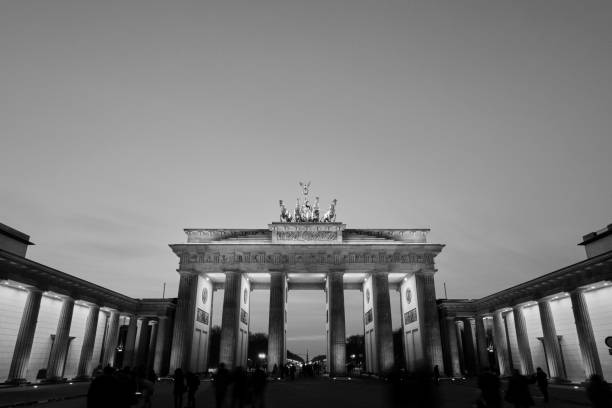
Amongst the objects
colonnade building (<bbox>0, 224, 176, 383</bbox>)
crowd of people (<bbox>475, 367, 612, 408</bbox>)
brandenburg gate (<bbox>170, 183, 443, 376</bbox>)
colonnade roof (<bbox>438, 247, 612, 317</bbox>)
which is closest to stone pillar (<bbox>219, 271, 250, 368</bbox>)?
brandenburg gate (<bbox>170, 183, 443, 376</bbox>)

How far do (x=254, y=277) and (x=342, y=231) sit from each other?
12.2 m

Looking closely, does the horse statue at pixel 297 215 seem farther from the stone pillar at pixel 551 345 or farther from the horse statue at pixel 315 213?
the stone pillar at pixel 551 345

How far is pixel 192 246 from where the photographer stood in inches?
1757

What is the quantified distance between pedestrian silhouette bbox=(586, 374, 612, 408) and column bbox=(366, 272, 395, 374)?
33.5m

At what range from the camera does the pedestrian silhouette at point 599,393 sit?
8711 mm

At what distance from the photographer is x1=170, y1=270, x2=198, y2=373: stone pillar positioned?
40.8 m

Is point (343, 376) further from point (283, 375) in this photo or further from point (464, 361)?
point (464, 361)

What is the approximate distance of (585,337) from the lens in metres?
29.3

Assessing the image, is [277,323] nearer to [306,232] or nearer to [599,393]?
[306,232]

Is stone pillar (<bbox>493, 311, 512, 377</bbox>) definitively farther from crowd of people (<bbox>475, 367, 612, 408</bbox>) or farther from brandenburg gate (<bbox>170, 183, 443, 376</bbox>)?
crowd of people (<bbox>475, 367, 612, 408</bbox>)

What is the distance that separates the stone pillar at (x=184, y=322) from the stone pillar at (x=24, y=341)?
14.2 m

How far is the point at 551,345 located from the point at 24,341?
4131cm

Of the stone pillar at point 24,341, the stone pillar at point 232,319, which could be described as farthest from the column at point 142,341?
the stone pillar at point 24,341

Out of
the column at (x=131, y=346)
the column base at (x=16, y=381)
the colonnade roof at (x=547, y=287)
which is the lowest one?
the column base at (x=16, y=381)
